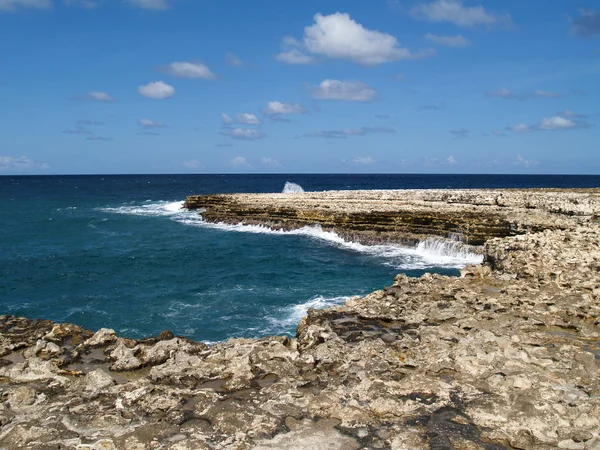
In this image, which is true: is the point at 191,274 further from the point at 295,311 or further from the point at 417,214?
the point at 417,214

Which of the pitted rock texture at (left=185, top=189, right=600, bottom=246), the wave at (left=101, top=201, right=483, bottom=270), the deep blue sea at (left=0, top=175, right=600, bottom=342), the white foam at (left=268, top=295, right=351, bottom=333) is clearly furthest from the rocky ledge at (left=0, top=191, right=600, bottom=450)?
the pitted rock texture at (left=185, top=189, right=600, bottom=246)

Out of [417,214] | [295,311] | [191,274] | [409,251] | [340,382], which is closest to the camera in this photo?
[340,382]

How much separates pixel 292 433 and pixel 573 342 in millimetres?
6992

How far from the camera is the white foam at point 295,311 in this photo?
17220 mm

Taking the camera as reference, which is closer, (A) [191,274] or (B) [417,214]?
(A) [191,274]

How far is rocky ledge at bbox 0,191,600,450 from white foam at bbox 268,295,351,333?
474cm

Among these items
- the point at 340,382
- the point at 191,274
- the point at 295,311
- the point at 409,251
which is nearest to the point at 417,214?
the point at 409,251

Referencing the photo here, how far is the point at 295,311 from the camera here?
19.0m

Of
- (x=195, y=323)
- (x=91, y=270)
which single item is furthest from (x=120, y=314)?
(x=91, y=270)

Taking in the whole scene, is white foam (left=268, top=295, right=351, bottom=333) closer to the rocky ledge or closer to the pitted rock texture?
the rocky ledge

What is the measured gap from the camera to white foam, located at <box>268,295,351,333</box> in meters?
17.2

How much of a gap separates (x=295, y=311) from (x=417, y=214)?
Answer: 19.6 metres

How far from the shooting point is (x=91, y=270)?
26734 mm

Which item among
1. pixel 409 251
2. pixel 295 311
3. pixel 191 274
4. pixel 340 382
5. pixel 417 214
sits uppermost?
pixel 417 214
